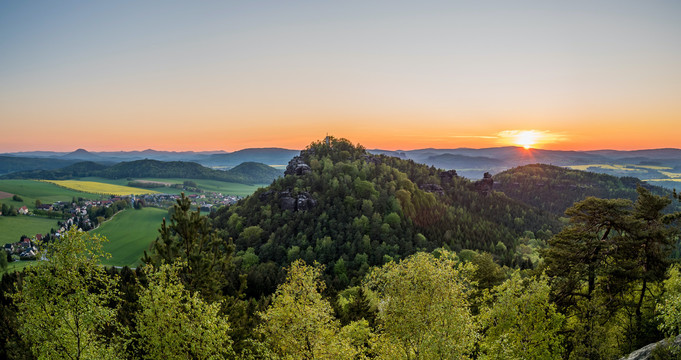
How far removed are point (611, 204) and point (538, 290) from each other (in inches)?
428

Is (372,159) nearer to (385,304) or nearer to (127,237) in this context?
(127,237)

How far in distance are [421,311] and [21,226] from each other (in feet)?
766

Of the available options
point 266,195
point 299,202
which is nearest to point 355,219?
point 299,202

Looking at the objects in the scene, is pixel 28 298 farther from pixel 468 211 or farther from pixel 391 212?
pixel 468 211

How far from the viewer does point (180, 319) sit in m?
19.2

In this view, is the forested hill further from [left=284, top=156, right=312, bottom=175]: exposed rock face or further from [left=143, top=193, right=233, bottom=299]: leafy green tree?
[left=143, top=193, right=233, bottom=299]: leafy green tree

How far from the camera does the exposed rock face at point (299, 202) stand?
127m

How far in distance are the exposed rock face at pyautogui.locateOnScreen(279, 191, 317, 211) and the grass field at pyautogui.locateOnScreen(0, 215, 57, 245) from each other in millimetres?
135207

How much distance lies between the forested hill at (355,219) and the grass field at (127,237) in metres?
43.4

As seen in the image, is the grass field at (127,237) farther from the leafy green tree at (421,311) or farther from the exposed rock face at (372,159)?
the leafy green tree at (421,311)

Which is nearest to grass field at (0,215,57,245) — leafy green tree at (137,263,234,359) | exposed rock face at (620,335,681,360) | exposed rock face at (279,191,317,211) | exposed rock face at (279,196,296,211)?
exposed rock face at (279,196,296,211)

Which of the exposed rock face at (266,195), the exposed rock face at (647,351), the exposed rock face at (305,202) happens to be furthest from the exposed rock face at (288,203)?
the exposed rock face at (647,351)

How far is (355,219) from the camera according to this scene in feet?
389

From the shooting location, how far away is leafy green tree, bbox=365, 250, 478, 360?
70.1ft
